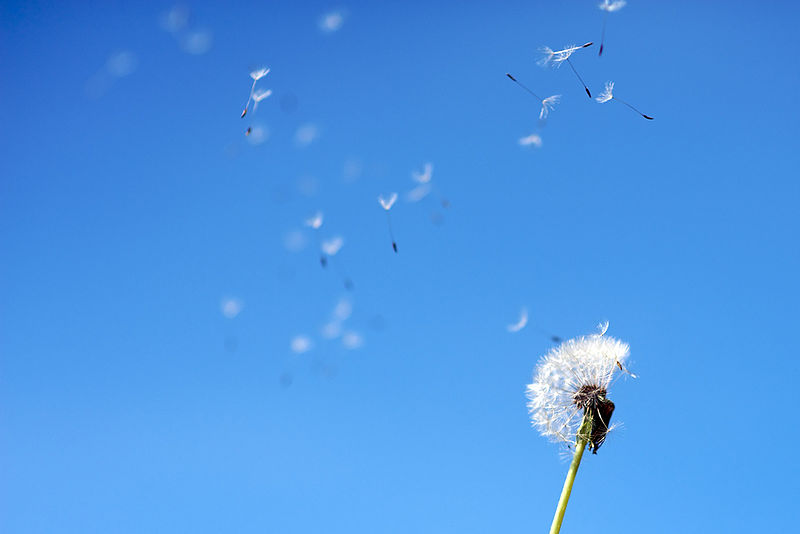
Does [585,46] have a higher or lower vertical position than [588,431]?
higher

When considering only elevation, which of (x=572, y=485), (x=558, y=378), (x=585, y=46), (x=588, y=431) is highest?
(x=585, y=46)

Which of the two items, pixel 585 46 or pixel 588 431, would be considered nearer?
pixel 585 46

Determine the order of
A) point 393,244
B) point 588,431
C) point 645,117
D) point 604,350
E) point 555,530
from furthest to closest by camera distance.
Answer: point 604,350 → point 588,431 → point 555,530 → point 645,117 → point 393,244

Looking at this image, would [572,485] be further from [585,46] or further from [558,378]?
[585,46]

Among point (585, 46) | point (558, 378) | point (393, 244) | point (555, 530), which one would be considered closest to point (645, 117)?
point (585, 46)

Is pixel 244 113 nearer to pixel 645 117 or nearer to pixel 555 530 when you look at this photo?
pixel 645 117

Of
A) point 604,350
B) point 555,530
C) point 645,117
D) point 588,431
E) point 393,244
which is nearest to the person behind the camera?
point 393,244
